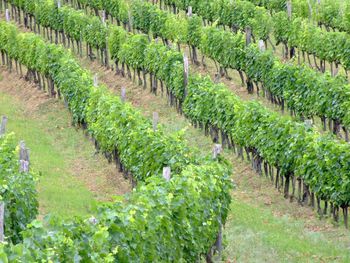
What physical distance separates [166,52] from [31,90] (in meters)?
5.42

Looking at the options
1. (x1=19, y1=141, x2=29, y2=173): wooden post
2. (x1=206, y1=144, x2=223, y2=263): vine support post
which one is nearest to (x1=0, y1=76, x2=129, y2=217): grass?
(x1=19, y1=141, x2=29, y2=173): wooden post

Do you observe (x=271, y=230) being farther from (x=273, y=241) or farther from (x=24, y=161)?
(x=24, y=161)

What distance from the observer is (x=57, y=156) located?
24156mm

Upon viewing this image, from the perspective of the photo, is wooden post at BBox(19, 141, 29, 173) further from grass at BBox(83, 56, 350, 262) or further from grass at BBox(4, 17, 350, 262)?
grass at BBox(4, 17, 350, 262)

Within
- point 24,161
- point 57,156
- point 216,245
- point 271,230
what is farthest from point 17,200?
point 57,156

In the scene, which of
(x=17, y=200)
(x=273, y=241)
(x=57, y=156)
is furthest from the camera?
(x=57, y=156)

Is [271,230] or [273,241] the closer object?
[273,241]

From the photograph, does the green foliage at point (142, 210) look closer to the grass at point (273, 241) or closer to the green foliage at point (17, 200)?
the green foliage at point (17, 200)

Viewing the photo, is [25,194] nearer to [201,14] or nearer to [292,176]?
[292,176]

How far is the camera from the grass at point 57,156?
20172 mm

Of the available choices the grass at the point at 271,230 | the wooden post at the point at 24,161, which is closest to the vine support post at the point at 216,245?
the grass at the point at 271,230

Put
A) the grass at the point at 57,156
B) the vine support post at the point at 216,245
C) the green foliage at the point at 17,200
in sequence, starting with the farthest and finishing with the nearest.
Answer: the grass at the point at 57,156 < the vine support post at the point at 216,245 < the green foliage at the point at 17,200

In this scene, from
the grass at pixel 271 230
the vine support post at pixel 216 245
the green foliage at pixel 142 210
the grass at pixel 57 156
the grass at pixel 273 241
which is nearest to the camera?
the green foliage at pixel 142 210

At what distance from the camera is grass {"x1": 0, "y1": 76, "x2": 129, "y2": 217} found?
66.2ft
